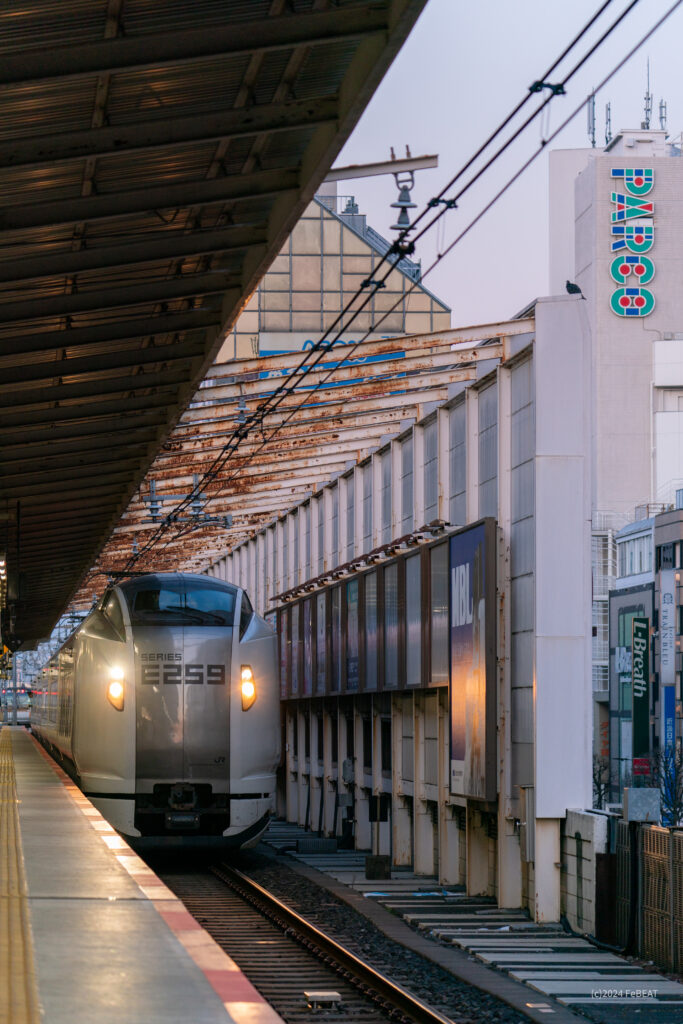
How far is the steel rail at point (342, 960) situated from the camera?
38.1 ft

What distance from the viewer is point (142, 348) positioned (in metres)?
16.5

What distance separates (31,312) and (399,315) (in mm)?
59861

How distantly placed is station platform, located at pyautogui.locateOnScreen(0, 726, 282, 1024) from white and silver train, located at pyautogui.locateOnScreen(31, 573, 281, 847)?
6.17 m

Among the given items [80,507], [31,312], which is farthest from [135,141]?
[80,507]

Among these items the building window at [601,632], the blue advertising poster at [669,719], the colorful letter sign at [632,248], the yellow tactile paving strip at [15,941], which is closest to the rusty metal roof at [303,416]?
the yellow tactile paving strip at [15,941]

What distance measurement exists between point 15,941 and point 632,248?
9242cm

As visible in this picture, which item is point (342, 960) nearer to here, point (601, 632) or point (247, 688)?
point (247, 688)

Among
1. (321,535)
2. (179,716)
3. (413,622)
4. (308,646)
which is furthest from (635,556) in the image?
(179,716)

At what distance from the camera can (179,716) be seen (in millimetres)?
19438

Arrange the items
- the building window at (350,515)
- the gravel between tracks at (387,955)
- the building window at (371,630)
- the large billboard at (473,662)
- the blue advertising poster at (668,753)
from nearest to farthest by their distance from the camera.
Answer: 1. the gravel between tracks at (387,955)
2. the large billboard at (473,662)
3. the building window at (371,630)
4. the building window at (350,515)
5. the blue advertising poster at (668,753)

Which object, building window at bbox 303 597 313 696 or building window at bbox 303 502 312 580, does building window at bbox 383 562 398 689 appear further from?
building window at bbox 303 502 312 580

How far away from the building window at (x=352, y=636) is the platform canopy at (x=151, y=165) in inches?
410

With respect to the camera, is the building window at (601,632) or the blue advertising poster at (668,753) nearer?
the blue advertising poster at (668,753)

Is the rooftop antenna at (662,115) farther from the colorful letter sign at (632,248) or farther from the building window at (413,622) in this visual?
the building window at (413,622)
